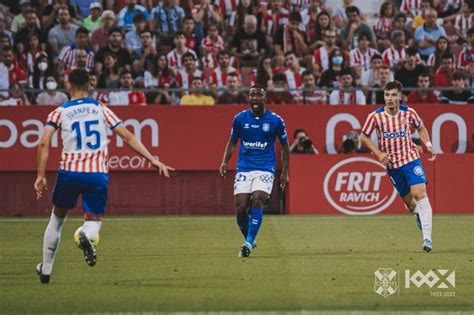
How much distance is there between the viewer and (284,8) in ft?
78.8

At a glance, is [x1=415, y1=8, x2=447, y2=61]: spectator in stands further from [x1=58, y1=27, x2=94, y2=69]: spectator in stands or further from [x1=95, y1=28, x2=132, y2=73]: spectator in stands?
[x1=58, y1=27, x2=94, y2=69]: spectator in stands

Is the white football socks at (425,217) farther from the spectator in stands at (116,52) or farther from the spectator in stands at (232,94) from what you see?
the spectator in stands at (116,52)

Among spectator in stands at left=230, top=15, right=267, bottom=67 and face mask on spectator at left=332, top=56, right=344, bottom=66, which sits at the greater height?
spectator in stands at left=230, top=15, right=267, bottom=67

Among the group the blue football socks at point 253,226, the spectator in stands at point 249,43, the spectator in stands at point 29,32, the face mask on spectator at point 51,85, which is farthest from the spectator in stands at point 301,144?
the blue football socks at point 253,226

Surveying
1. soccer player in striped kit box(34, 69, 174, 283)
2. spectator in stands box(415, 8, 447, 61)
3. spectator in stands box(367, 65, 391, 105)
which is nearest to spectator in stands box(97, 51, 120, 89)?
spectator in stands box(367, 65, 391, 105)

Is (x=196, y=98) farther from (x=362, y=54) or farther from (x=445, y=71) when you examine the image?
(x=445, y=71)

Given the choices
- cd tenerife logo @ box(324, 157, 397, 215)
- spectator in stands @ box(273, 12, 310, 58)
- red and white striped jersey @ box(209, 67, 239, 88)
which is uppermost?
spectator in stands @ box(273, 12, 310, 58)

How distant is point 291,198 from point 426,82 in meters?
3.59

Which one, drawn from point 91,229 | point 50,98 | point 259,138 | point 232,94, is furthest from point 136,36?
point 91,229

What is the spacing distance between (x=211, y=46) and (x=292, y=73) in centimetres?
198

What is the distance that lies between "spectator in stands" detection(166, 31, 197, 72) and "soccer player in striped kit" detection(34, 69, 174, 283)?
11.3m

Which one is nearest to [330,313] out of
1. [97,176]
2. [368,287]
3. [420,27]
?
[368,287]

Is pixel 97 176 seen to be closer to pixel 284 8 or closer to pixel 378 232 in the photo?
pixel 378 232

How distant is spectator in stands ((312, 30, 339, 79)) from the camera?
22828mm
